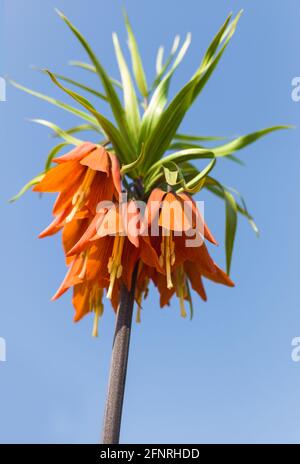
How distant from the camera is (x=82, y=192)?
1.82 metres

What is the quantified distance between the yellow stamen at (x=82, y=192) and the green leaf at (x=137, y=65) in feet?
2.67

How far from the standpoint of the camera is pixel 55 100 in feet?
6.73

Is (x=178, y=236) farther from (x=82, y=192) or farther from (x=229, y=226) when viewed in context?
(x=82, y=192)

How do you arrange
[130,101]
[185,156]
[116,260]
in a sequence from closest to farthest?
[116,260], [185,156], [130,101]

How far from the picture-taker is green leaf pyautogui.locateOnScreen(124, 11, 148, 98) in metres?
2.42

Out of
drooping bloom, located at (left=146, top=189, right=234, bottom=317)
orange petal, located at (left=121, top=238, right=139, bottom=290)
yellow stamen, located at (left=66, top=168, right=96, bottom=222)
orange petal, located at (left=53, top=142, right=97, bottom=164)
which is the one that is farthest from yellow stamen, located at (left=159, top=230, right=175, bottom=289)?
orange petal, located at (left=53, top=142, right=97, bottom=164)

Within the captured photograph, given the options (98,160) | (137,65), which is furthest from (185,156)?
(137,65)

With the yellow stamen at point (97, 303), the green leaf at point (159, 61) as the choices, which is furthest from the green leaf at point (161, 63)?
the yellow stamen at point (97, 303)

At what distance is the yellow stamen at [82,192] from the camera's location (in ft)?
5.89

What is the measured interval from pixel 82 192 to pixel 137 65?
94cm

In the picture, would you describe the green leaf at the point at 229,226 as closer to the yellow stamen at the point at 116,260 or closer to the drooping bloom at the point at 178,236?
the drooping bloom at the point at 178,236
